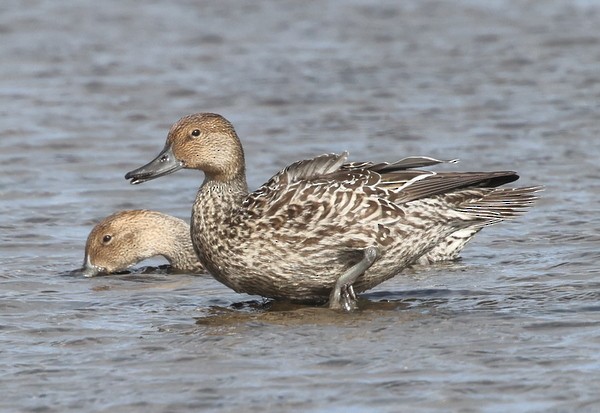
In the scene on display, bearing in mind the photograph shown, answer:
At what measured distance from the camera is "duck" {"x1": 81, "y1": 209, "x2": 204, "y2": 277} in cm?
966

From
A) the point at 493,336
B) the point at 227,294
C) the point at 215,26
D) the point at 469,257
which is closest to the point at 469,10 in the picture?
the point at 215,26

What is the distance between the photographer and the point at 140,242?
979 centimetres

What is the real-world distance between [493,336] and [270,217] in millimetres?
1455

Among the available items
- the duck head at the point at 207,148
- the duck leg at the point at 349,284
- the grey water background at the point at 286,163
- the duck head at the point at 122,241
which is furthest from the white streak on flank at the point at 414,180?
the duck head at the point at 122,241

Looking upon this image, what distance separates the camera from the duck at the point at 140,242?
380 inches

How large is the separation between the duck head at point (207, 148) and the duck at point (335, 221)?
0.41 ft

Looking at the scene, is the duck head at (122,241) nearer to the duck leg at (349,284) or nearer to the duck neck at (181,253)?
the duck neck at (181,253)

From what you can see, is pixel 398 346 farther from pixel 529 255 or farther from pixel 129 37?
pixel 129 37

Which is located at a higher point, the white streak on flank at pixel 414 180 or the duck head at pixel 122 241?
the white streak on flank at pixel 414 180

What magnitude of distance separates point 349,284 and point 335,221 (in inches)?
13.8

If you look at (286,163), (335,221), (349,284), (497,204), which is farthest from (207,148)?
(286,163)

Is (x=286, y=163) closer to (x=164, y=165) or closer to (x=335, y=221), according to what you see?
(x=164, y=165)

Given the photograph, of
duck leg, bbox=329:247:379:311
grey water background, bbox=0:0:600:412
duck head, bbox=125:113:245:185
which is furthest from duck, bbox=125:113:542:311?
grey water background, bbox=0:0:600:412

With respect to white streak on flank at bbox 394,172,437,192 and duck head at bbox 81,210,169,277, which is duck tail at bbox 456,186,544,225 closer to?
white streak on flank at bbox 394,172,437,192
